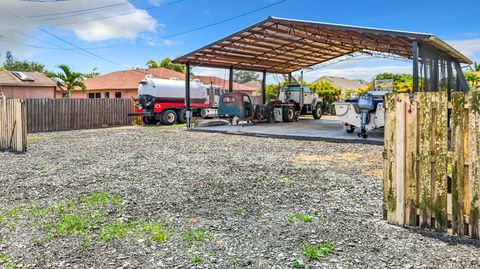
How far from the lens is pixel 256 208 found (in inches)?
195

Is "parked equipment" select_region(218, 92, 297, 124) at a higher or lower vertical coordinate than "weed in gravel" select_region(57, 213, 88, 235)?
higher

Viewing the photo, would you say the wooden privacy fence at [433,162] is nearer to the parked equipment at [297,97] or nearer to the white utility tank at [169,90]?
the parked equipment at [297,97]

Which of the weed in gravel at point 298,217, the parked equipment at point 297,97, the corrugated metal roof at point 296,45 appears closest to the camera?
the weed in gravel at point 298,217

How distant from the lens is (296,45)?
1942 centimetres

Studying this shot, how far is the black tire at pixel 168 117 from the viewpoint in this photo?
2139 centimetres

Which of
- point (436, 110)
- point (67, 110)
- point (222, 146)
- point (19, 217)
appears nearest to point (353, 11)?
point (222, 146)

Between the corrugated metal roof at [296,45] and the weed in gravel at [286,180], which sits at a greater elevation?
the corrugated metal roof at [296,45]

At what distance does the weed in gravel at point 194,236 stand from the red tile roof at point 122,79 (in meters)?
25.8

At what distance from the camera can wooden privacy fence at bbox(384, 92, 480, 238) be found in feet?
12.1

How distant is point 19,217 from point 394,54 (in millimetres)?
17613

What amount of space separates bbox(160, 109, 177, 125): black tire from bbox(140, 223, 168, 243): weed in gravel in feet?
57.3

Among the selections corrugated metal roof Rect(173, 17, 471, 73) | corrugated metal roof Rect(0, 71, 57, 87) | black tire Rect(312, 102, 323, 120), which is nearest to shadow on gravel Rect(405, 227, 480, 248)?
corrugated metal roof Rect(173, 17, 471, 73)

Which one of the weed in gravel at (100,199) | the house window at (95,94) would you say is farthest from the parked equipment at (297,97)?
the weed in gravel at (100,199)

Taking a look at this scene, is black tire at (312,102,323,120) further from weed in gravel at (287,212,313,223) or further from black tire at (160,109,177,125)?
weed in gravel at (287,212,313,223)
